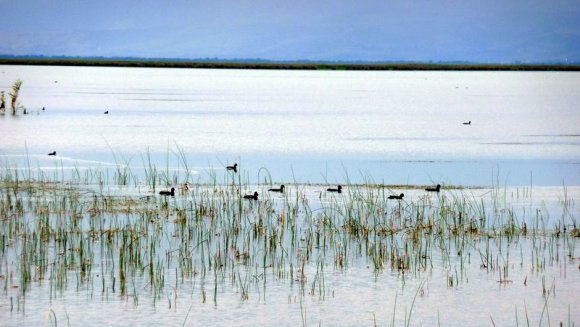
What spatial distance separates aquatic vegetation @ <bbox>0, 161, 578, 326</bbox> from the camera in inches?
425

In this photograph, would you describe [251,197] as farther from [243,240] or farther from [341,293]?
[341,293]

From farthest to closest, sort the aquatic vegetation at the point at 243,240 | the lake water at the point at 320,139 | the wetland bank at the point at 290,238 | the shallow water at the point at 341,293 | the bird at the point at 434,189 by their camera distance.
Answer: the lake water at the point at 320,139, the bird at the point at 434,189, the aquatic vegetation at the point at 243,240, the wetland bank at the point at 290,238, the shallow water at the point at 341,293

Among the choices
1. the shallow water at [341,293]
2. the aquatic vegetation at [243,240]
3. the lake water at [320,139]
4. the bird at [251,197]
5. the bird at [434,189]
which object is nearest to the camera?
the shallow water at [341,293]

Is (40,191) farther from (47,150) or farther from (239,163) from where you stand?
(47,150)

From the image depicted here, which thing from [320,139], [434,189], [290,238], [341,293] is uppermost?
[320,139]

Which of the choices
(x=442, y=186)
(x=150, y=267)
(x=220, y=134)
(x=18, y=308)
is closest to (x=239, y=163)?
(x=442, y=186)

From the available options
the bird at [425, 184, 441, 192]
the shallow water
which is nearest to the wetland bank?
the shallow water

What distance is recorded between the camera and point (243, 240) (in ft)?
42.9

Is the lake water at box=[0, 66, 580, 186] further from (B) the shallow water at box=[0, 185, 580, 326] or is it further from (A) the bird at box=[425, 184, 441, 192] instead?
(B) the shallow water at box=[0, 185, 580, 326]

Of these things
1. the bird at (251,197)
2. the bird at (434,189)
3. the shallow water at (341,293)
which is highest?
the bird at (251,197)

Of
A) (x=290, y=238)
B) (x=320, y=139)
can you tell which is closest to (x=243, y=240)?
(x=290, y=238)

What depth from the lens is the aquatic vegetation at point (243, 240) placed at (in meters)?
10.8

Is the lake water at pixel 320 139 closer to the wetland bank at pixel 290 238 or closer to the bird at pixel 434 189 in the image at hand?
the wetland bank at pixel 290 238

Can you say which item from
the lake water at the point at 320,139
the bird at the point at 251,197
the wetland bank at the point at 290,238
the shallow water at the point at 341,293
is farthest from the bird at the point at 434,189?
the shallow water at the point at 341,293
